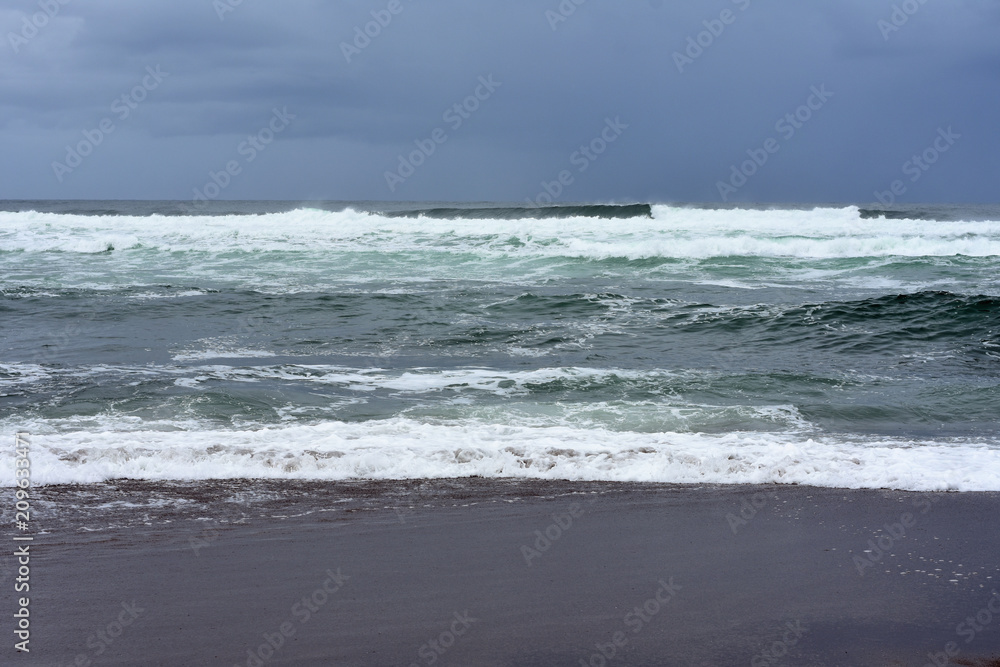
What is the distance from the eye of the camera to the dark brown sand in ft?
11.5

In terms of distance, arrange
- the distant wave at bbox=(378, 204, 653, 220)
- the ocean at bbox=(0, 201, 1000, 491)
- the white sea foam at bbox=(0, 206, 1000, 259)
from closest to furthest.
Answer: the ocean at bbox=(0, 201, 1000, 491)
the white sea foam at bbox=(0, 206, 1000, 259)
the distant wave at bbox=(378, 204, 653, 220)

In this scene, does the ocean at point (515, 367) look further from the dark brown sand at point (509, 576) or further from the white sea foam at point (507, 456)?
the dark brown sand at point (509, 576)

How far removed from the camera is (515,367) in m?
10.3

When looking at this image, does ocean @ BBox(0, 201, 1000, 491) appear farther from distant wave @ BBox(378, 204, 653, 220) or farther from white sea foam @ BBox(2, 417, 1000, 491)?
distant wave @ BBox(378, 204, 653, 220)

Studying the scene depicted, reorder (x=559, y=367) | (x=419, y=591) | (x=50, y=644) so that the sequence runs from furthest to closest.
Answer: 1. (x=559, y=367)
2. (x=419, y=591)
3. (x=50, y=644)

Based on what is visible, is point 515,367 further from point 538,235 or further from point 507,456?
point 538,235

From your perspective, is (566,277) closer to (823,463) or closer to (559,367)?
(559,367)

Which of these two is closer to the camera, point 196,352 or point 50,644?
point 50,644

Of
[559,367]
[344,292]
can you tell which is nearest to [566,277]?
[344,292]

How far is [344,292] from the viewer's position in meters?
17.0

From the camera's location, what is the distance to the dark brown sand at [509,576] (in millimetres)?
3520

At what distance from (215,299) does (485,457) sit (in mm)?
11338

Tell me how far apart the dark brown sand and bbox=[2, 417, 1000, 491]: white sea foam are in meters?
0.26

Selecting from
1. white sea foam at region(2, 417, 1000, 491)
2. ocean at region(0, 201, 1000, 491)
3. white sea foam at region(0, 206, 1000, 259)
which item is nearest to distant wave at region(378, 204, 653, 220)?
white sea foam at region(0, 206, 1000, 259)
